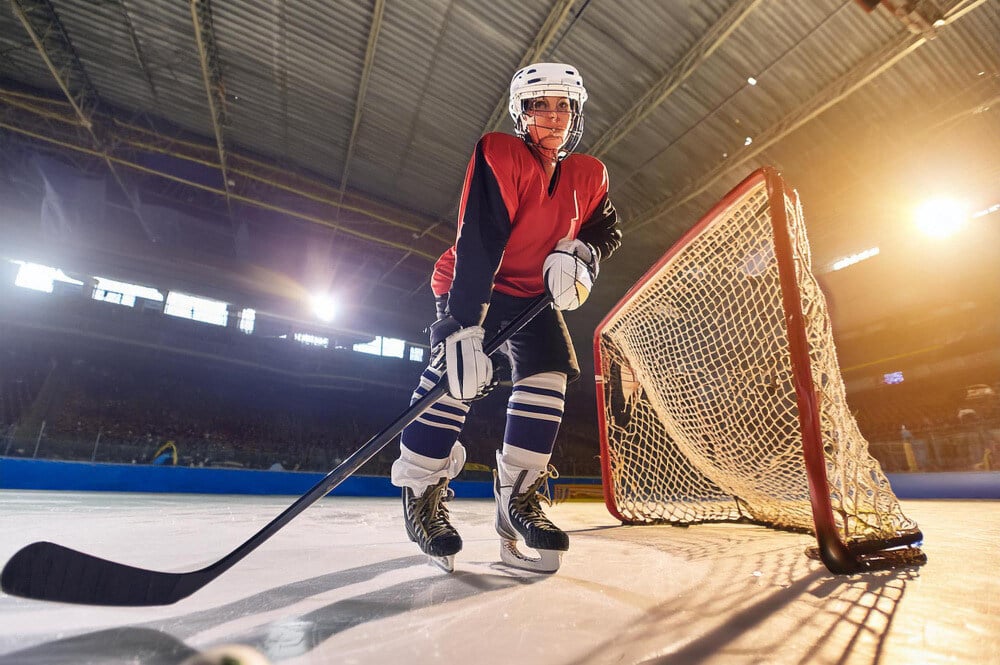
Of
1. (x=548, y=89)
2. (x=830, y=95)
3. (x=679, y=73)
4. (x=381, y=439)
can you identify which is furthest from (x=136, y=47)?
(x=830, y=95)

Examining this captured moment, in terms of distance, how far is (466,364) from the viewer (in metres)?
1.11

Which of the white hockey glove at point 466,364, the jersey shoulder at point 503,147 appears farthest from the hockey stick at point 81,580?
the jersey shoulder at point 503,147

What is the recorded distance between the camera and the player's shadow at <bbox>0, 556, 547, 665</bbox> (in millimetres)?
529

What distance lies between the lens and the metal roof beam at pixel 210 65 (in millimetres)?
5016

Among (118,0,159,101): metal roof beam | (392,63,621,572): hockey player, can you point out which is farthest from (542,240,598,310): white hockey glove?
(118,0,159,101): metal roof beam

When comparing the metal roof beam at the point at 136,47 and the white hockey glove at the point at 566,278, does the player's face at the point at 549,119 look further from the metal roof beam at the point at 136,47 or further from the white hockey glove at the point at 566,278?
the metal roof beam at the point at 136,47

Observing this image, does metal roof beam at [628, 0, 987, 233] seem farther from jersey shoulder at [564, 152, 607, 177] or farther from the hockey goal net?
jersey shoulder at [564, 152, 607, 177]

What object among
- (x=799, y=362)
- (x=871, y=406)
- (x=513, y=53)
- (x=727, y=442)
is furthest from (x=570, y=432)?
(x=799, y=362)

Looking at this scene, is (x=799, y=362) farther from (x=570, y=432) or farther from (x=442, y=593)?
(x=570, y=432)

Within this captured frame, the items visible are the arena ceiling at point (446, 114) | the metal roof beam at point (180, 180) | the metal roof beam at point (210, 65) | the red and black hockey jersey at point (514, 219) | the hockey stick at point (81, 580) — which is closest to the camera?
the hockey stick at point (81, 580)

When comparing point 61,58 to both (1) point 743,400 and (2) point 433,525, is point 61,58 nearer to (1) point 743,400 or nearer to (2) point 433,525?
(2) point 433,525

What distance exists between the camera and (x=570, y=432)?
11867 millimetres

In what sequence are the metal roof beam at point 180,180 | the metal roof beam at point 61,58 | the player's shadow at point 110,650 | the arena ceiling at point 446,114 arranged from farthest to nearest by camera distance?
1. the metal roof beam at point 180,180
2. the metal roof beam at point 61,58
3. the arena ceiling at point 446,114
4. the player's shadow at point 110,650

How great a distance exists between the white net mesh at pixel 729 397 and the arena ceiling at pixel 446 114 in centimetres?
342
